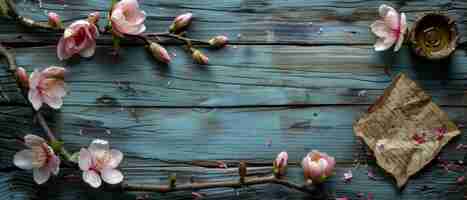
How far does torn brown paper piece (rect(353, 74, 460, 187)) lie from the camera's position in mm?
1437

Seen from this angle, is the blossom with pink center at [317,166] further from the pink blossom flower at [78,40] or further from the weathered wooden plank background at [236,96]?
the pink blossom flower at [78,40]

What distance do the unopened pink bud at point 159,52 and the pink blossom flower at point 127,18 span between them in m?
0.04

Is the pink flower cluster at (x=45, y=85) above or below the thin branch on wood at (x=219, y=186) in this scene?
above

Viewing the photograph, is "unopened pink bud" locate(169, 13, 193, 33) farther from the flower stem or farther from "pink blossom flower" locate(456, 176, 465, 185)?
"pink blossom flower" locate(456, 176, 465, 185)

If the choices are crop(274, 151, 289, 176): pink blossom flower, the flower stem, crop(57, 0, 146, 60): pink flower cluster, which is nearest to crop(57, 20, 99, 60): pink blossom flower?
crop(57, 0, 146, 60): pink flower cluster

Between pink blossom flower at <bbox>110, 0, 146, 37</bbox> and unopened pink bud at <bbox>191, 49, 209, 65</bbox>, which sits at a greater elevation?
pink blossom flower at <bbox>110, 0, 146, 37</bbox>

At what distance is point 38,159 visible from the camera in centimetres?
137

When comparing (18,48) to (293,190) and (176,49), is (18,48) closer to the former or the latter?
(176,49)

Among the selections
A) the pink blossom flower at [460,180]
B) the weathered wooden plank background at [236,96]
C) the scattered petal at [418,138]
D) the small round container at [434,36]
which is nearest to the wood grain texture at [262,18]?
the weathered wooden plank background at [236,96]

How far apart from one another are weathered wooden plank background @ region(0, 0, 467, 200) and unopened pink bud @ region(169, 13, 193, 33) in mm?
28

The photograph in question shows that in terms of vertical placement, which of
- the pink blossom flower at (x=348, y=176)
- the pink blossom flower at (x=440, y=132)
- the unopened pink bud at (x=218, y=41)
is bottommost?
the pink blossom flower at (x=348, y=176)

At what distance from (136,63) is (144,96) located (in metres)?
0.07

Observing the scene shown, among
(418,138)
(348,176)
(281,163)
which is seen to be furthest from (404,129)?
(281,163)

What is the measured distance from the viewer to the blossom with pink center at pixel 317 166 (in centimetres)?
Result: 138
